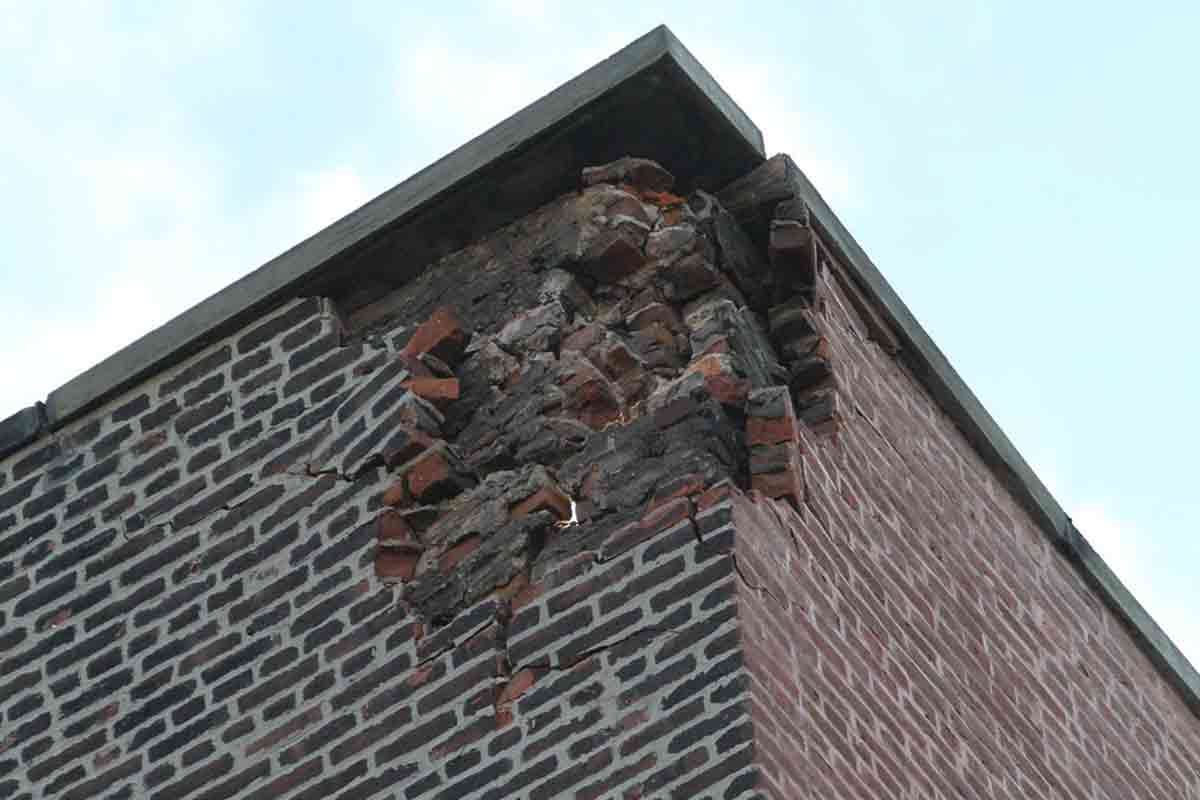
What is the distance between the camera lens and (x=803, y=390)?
9.92m

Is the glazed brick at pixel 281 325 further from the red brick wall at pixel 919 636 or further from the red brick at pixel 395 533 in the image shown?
the red brick wall at pixel 919 636

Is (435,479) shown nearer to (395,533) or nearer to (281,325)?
(395,533)

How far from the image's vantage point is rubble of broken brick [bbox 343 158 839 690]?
9125mm

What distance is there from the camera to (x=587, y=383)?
9438mm

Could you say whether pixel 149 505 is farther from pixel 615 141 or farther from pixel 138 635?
pixel 615 141

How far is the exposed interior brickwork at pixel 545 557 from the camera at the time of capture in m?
8.69

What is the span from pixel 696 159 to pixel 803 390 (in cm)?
79

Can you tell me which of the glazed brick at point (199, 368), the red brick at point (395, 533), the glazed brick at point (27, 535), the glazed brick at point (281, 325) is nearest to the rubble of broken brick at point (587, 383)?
the red brick at point (395, 533)

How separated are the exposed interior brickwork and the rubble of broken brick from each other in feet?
0.03

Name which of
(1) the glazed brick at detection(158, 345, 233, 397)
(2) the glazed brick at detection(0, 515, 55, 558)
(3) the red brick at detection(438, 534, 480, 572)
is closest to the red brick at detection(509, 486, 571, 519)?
(3) the red brick at detection(438, 534, 480, 572)

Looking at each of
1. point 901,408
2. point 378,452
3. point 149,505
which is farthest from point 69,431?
point 901,408

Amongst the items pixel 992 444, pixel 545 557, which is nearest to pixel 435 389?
pixel 545 557

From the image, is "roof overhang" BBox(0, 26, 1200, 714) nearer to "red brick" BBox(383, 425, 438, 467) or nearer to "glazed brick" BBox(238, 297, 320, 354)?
"glazed brick" BBox(238, 297, 320, 354)

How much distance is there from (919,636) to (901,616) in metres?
0.11
